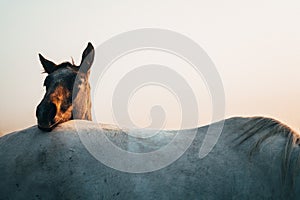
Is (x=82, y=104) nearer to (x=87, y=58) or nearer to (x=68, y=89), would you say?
(x=68, y=89)

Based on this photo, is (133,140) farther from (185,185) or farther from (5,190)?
(5,190)

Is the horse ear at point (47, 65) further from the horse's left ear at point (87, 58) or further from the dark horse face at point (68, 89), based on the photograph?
the horse's left ear at point (87, 58)

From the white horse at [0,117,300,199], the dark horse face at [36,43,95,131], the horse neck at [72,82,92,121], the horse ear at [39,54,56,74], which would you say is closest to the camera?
the white horse at [0,117,300,199]

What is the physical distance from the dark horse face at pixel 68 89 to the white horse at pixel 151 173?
1.53 m

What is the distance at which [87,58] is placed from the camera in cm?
680

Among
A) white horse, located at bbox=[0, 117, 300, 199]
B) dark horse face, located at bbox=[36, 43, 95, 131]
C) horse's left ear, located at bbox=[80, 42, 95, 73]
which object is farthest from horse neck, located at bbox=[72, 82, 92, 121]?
white horse, located at bbox=[0, 117, 300, 199]

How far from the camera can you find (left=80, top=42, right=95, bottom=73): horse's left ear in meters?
6.75

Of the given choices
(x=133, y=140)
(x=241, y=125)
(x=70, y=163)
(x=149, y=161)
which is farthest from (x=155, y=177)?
(x=241, y=125)

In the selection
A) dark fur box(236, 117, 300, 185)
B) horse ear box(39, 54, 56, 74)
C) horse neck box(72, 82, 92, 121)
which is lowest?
horse neck box(72, 82, 92, 121)

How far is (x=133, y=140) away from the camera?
3.04 meters

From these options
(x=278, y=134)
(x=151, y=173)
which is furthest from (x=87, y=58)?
(x=278, y=134)

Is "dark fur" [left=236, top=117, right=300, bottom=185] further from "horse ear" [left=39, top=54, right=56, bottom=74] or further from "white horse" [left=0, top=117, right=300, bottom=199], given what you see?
"horse ear" [left=39, top=54, right=56, bottom=74]

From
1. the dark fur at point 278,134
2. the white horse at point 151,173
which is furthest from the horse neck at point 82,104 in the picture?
the dark fur at point 278,134

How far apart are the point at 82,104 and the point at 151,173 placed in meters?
3.94
